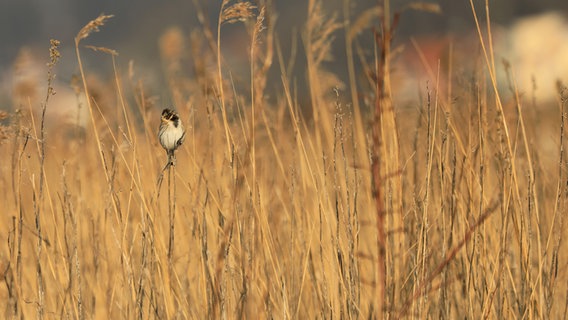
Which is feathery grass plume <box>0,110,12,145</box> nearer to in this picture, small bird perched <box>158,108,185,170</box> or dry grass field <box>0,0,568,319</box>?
dry grass field <box>0,0,568,319</box>

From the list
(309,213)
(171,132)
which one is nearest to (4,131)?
(171,132)

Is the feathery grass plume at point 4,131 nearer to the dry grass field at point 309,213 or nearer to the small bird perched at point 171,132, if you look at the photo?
the dry grass field at point 309,213

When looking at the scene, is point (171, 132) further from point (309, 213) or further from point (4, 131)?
point (309, 213)

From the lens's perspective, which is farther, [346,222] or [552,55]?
[552,55]

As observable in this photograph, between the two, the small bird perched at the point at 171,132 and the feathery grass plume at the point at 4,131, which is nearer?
the feathery grass plume at the point at 4,131

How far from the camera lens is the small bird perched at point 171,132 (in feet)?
5.40

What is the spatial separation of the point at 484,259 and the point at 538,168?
0.74 metres

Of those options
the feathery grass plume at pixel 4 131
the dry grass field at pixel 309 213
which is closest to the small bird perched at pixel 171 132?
the dry grass field at pixel 309 213

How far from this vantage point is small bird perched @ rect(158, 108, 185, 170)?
1646 millimetres

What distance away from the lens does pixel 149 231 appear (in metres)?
1.73

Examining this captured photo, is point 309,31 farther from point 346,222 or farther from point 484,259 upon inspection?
point 484,259

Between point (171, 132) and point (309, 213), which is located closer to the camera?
point (171, 132)

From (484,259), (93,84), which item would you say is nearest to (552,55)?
(93,84)

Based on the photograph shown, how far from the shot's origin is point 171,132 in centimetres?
165
